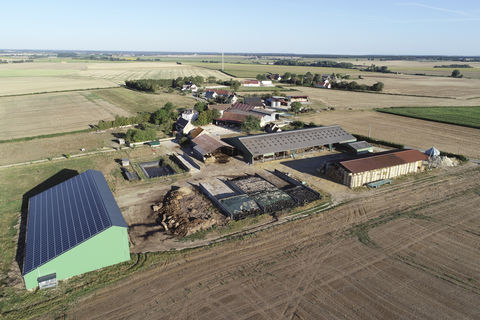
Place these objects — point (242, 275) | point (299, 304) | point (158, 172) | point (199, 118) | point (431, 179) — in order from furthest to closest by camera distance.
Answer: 1. point (199, 118)
2. point (158, 172)
3. point (431, 179)
4. point (242, 275)
5. point (299, 304)

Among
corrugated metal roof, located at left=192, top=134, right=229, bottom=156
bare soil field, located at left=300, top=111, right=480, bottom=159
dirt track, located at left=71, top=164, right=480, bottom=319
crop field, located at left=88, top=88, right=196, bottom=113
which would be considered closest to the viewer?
dirt track, located at left=71, top=164, right=480, bottom=319

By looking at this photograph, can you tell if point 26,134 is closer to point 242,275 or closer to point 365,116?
point 242,275

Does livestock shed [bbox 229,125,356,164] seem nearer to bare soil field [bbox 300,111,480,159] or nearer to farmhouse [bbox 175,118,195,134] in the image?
farmhouse [bbox 175,118,195,134]

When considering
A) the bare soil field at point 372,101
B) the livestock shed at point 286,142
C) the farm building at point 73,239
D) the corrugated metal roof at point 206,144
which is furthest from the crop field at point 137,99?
the farm building at point 73,239

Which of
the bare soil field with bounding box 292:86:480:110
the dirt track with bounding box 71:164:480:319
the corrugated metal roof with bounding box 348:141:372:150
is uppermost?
the bare soil field with bounding box 292:86:480:110

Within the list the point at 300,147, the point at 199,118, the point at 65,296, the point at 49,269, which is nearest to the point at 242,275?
the point at 65,296

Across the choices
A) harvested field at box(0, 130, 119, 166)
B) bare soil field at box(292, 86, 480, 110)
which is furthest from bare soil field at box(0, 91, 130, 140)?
bare soil field at box(292, 86, 480, 110)
